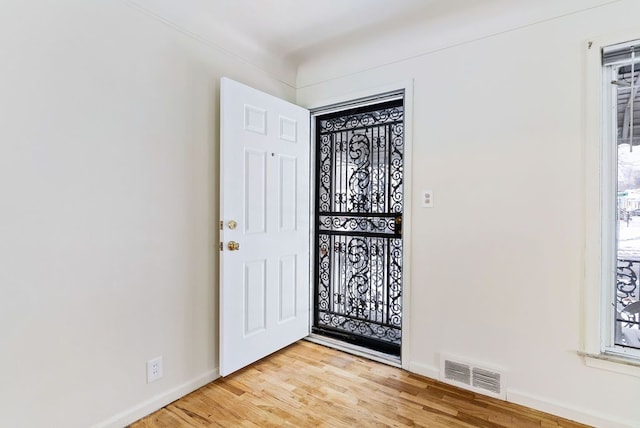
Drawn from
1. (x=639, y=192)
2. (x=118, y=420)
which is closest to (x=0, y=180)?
(x=118, y=420)

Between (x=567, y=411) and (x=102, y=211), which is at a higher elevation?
(x=102, y=211)

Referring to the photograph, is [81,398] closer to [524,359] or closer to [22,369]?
[22,369]

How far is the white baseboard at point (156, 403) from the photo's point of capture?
1646 mm

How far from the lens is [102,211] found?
1.61 metres

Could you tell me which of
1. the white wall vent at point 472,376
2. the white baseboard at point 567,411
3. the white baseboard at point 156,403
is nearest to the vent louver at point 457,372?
the white wall vent at point 472,376

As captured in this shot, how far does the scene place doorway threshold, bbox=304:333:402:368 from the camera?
2385 mm

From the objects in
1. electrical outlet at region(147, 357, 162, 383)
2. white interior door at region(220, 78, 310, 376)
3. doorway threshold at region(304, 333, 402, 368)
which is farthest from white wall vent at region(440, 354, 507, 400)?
electrical outlet at region(147, 357, 162, 383)

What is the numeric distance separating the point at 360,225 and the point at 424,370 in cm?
117

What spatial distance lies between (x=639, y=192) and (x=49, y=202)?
2935 millimetres

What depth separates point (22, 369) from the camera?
136cm

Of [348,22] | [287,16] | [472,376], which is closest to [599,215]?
[472,376]

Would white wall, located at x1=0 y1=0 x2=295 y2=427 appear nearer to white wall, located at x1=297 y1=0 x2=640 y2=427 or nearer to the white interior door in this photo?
the white interior door

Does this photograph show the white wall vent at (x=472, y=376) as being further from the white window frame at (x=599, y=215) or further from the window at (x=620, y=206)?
the window at (x=620, y=206)

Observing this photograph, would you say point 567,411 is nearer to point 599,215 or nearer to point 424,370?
point 424,370
